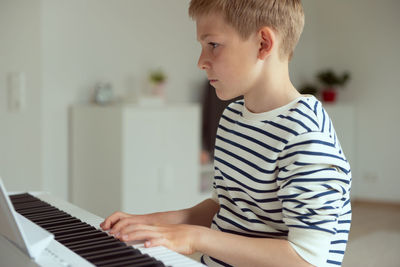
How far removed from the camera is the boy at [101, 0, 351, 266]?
871mm

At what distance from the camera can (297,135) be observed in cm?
91

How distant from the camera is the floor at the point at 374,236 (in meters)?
3.20

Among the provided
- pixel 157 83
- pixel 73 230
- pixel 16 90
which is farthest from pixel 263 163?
pixel 157 83

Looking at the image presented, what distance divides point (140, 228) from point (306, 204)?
29 centimetres

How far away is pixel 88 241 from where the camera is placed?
0.85 meters

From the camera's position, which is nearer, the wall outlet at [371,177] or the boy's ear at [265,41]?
the boy's ear at [265,41]

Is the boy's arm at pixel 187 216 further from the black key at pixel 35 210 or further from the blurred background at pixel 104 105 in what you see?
the blurred background at pixel 104 105

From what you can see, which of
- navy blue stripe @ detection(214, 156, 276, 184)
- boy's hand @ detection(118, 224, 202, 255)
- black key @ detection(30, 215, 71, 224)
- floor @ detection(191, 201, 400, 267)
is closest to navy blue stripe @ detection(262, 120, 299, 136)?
navy blue stripe @ detection(214, 156, 276, 184)

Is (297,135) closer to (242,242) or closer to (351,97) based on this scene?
(242,242)

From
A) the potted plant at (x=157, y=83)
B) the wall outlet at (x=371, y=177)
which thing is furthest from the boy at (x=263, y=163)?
the wall outlet at (x=371, y=177)

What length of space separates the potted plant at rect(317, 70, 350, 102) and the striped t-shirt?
4428 mm

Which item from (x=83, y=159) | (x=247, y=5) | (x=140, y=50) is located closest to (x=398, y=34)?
(x=140, y=50)

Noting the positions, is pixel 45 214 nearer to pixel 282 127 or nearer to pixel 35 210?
pixel 35 210

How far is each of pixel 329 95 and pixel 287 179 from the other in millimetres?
4724
